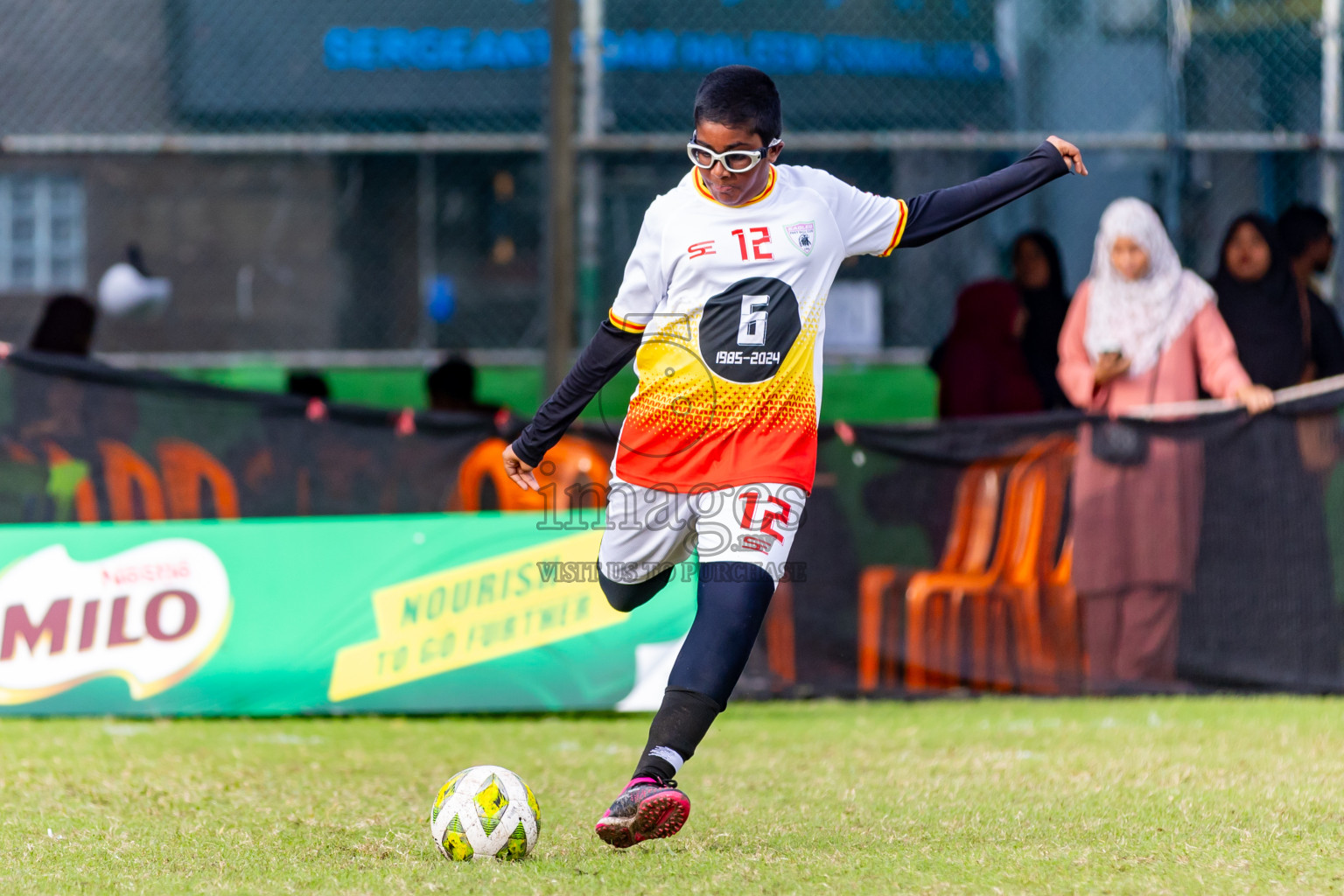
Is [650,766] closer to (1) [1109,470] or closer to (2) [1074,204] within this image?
(1) [1109,470]

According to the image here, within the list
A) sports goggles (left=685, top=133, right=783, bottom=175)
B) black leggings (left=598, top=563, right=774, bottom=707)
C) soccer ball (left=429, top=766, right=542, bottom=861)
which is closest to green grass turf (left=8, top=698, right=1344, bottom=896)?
soccer ball (left=429, top=766, right=542, bottom=861)

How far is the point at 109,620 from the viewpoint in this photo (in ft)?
22.1

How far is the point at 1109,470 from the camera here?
7.20 metres

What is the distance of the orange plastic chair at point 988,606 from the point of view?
7.21 meters

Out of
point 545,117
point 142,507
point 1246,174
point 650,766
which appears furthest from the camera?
point 1246,174

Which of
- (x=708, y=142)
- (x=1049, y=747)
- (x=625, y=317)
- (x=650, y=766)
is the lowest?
(x=1049, y=747)

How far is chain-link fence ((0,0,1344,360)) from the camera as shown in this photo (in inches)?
377

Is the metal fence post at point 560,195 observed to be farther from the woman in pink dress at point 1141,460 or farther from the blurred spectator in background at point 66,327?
the blurred spectator in background at point 66,327

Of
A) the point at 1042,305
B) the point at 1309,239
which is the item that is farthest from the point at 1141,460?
the point at 1309,239

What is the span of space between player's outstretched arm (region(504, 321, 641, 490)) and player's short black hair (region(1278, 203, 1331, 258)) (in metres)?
5.41

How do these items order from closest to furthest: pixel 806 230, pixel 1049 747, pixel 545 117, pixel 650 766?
pixel 650 766, pixel 806 230, pixel 1049 747, pixel 545 117

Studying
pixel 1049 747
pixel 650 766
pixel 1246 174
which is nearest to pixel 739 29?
pixel 1246 174

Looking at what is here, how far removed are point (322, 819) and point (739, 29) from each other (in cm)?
670

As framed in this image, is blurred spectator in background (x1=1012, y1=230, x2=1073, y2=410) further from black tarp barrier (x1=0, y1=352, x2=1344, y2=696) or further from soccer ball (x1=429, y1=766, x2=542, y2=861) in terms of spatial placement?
soccer ball (x1=429, y1=766, x2=542, y2=861)
